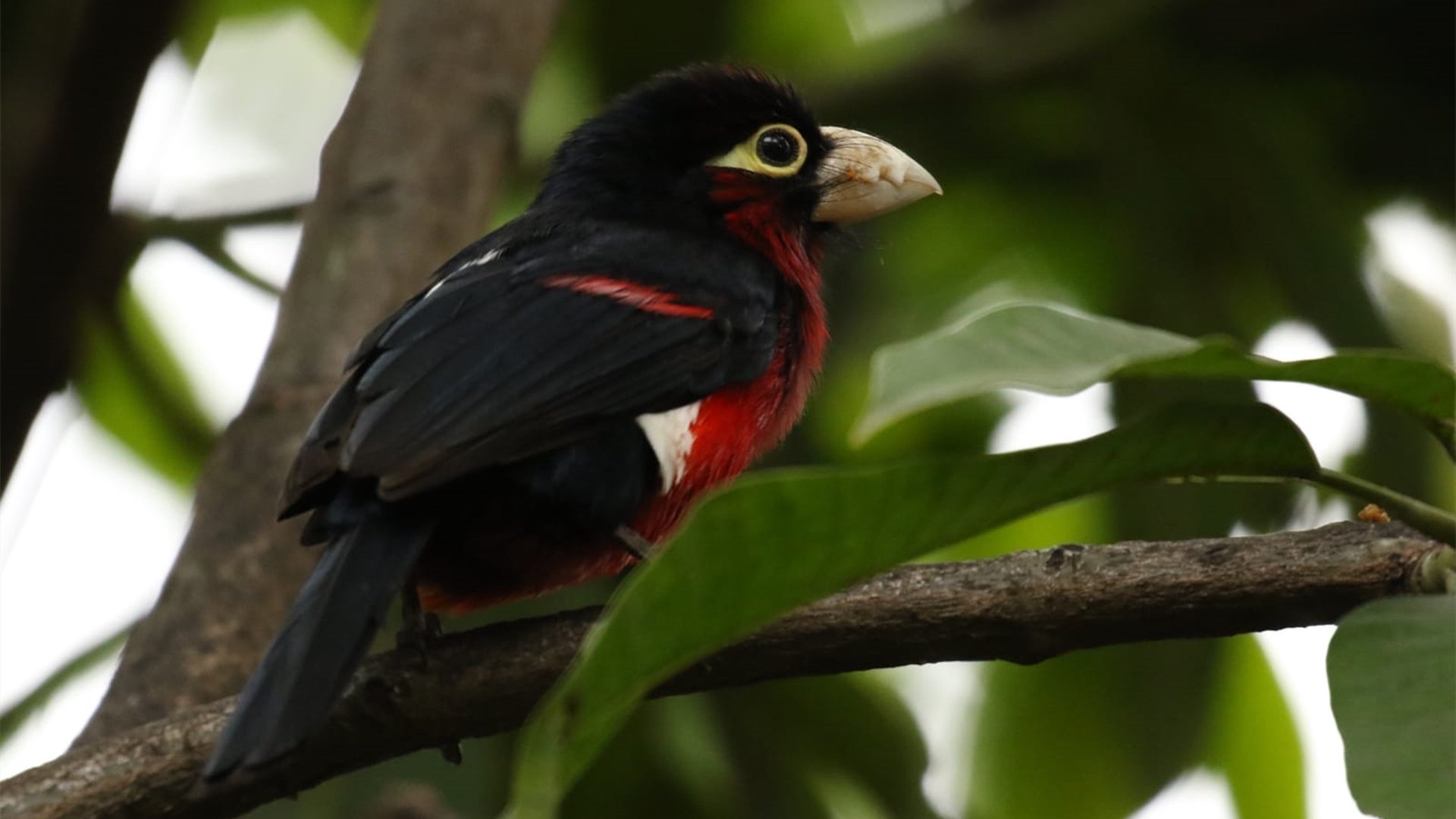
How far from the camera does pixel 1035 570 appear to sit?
225cm

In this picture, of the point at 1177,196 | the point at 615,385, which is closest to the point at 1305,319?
the point at 1177,196

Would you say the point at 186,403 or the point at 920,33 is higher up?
the point at 920,33

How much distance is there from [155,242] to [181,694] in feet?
4.16

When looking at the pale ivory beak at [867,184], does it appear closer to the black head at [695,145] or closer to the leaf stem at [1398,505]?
the black head at [695,145]

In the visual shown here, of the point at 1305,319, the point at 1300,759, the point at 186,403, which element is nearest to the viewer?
the point at 1300,759

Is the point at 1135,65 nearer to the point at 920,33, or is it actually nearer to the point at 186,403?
the point at 920,33

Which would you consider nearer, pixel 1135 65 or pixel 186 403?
pixel 186 403

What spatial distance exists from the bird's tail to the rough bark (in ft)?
2.39

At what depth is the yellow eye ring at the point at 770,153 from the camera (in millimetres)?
3846

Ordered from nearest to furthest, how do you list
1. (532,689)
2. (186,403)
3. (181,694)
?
1. (532,689)
2. (181,694)
3. (186,403)

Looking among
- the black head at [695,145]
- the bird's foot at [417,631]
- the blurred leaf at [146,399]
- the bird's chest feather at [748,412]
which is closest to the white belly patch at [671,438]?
the bird's chest feather at [748,412]

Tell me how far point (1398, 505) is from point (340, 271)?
2.45 meters

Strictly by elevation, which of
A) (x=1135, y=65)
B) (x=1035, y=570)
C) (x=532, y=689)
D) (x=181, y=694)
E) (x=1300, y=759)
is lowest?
(x=1300, y=759)

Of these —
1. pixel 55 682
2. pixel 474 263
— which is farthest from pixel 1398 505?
pixel 55 682
